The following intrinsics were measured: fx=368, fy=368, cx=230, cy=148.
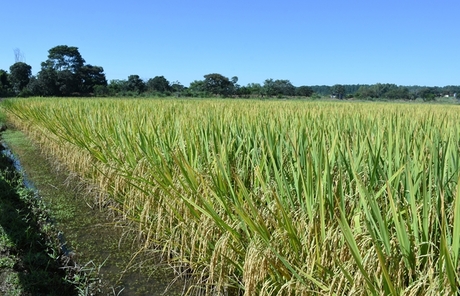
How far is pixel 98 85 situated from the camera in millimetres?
44406

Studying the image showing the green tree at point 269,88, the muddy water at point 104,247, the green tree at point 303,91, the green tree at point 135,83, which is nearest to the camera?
the muddy water at point 104,247

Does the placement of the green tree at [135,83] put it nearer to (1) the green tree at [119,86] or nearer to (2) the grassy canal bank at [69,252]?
(1) the green tree at [119,86]

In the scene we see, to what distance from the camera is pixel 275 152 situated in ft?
8.96

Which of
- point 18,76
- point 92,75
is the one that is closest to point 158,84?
point 92,75

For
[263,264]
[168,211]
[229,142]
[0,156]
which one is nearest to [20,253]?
[168,211]

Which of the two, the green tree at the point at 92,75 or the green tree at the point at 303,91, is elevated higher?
the green tree at the point at 92,75

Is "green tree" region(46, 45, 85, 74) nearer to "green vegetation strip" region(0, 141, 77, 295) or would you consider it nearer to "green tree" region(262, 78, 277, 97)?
"green tree" region(262, 78, 277, 97)

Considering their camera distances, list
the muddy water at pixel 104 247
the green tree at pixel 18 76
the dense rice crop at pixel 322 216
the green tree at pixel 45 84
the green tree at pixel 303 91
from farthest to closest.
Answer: the green tree at pixel 303 91, the green tree at pixel 18 76, the green tree at pixel 45 84, the muddy water at pixel 104 247, the dense rice crop at pixel 322 216

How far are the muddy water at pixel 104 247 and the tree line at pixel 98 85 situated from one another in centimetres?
3520

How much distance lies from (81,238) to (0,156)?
5117 mm

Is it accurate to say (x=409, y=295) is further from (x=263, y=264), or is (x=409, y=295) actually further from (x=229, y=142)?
(x=229, y=142)

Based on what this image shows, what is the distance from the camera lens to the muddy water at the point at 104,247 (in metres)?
2.82

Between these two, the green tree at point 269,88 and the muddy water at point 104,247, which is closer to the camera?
the muddy water at point 104,247

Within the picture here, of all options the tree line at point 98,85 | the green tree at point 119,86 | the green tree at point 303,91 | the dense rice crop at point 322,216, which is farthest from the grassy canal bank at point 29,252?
the green tree at point 303,91
